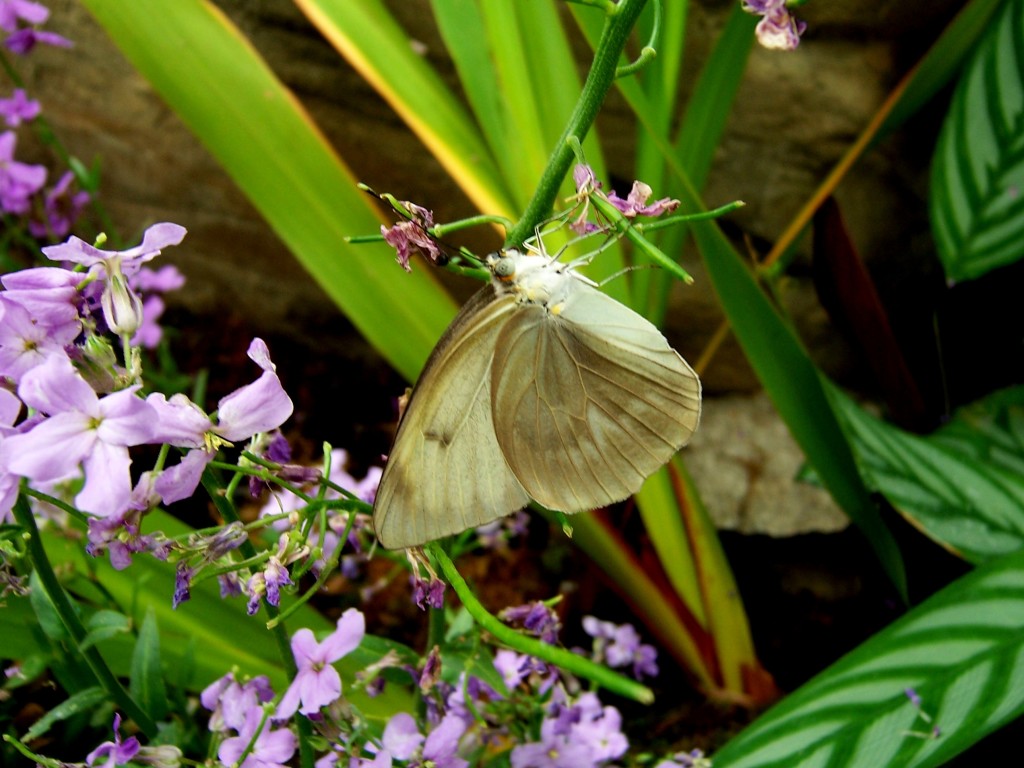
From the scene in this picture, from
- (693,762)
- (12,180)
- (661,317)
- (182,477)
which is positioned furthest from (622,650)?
(12,180)

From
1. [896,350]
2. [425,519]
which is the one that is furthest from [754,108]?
[425,519]

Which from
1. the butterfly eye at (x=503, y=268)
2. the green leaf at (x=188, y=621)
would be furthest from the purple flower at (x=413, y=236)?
the green leaf at (x=188, y=621)

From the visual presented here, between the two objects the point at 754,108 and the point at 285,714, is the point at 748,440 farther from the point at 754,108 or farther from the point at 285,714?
the point at 285,714

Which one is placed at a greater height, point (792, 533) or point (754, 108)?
point (754, 108)

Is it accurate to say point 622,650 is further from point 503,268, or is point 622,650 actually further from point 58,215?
point 58,215

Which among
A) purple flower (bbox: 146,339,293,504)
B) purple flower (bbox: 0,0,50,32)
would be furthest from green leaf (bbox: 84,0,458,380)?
purple flower (bbox: 146,339,293,504)
